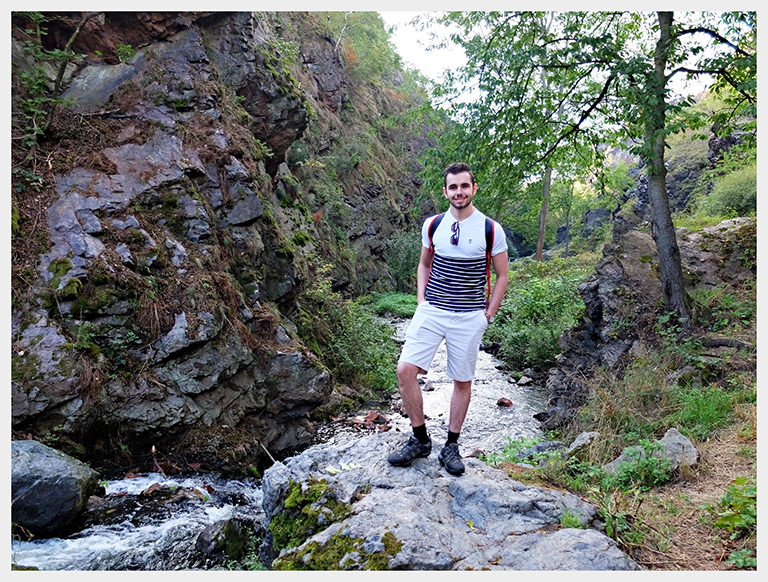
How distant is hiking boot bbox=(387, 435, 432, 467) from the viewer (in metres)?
3.87

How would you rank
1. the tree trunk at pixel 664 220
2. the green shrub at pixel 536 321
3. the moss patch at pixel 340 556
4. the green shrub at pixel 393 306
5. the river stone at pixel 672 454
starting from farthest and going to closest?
the green shrub at pixel 393 306
the green shrub at pixel 536 321
the tree trunk at pixel 664 220
the river stone at pixel 672 454
the moss patch at pixel 340 556

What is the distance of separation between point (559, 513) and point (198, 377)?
476 centimetres

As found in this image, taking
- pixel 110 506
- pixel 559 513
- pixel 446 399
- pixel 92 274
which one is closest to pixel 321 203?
pixel 446 399

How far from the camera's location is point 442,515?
3.30 m

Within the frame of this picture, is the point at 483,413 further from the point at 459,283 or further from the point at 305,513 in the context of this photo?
the point at 305,513

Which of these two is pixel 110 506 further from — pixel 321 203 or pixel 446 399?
pixel 321 203

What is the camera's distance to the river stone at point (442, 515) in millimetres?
2779

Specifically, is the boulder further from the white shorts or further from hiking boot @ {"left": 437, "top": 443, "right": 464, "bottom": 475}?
the white shorts

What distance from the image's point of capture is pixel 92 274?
593 centimetres

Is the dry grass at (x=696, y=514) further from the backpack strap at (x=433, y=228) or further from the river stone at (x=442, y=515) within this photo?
the backpack strap at (x=433, y=228)

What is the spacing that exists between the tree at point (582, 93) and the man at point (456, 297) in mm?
4221

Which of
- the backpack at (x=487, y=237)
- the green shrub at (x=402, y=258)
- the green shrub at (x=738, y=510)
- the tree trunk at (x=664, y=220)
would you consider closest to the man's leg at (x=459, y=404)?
the backpack at (x=487, y=237)

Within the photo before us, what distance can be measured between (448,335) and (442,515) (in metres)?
1.35

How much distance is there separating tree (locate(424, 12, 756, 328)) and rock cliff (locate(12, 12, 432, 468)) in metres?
2.17
